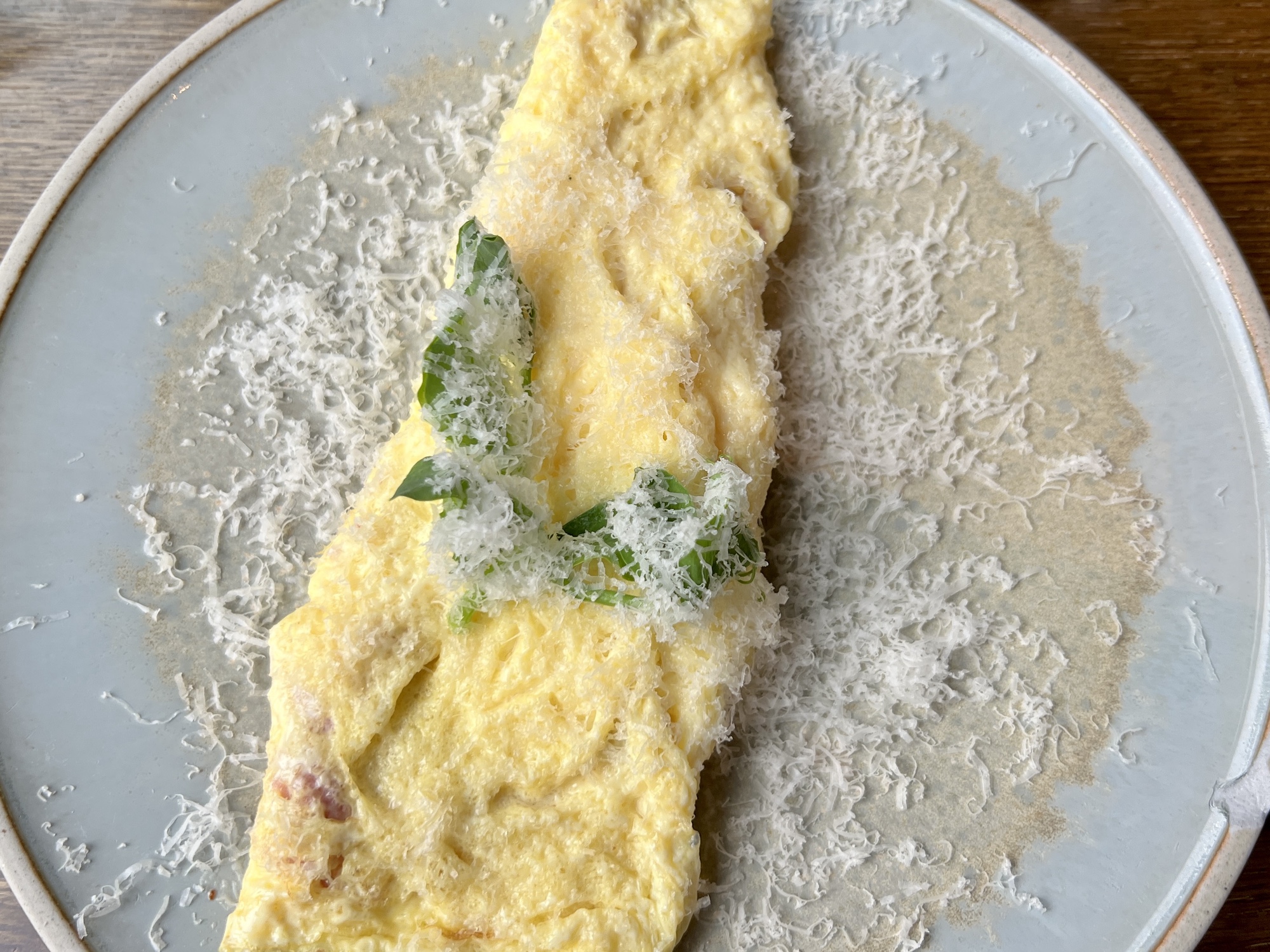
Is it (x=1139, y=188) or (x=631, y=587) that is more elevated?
(x=1139, y=188)

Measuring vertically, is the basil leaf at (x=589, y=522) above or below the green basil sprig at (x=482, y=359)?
below

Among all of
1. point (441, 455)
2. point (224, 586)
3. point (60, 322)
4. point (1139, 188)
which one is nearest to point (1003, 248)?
point (1139, 188)

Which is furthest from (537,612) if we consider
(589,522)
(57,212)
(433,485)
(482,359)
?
(57,212)

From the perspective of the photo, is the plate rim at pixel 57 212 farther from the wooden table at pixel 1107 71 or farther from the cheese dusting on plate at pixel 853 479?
the wooden table at pixel 1107 71

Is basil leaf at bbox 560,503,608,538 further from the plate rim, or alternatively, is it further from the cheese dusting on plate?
the plate rim

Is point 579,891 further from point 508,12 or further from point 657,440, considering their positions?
point 508,12

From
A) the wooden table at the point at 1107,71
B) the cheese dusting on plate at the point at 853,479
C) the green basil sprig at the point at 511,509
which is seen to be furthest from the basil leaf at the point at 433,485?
the wooden table at the point at 1107,71

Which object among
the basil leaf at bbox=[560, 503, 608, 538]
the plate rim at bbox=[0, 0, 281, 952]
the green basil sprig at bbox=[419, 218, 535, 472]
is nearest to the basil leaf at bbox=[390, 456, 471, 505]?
the green basil sprig at bbox=[419, 218, 535, 472]
